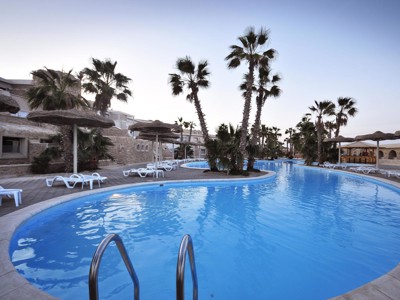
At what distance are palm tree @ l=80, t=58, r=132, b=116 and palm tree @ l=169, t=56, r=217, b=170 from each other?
520 cm

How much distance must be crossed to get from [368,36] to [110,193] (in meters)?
17.5

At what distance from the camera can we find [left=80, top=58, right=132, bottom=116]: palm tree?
54.6 feet

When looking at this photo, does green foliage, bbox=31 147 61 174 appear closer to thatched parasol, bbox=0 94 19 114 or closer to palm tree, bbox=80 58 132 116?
palm tree, bbox=80 58 132 116

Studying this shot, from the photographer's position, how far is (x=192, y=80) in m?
16.1

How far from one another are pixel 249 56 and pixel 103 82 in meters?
11.8

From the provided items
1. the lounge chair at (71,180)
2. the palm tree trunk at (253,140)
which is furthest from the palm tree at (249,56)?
the lounge chair at (71,180)

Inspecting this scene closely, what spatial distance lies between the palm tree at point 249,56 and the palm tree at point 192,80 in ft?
7.09

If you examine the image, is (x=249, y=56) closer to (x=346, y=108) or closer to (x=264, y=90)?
(x=264, y=90)

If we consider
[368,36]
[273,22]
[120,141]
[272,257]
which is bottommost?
[272,257]

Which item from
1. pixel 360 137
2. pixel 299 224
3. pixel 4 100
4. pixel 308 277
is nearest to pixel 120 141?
pixel 4 100

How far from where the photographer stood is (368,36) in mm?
12797

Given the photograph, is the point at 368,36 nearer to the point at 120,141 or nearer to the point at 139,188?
the point at 139,188

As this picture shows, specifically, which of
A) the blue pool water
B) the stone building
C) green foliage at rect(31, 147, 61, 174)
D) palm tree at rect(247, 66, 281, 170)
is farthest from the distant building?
the blue pool water

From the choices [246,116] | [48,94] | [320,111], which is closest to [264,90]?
[246,116]
